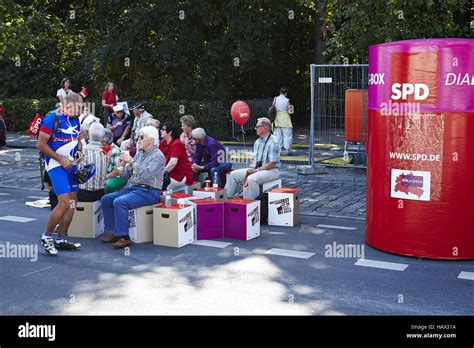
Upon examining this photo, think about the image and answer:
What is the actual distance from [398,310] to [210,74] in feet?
65.5

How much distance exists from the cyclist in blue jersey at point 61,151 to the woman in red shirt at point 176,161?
7.69 ft

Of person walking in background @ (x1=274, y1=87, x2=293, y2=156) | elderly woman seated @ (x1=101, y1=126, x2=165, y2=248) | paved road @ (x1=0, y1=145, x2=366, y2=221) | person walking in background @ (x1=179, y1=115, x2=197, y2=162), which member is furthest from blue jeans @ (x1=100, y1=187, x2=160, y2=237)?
person walking in background @ (x1=274, y1=87, x2=293, y2=156)

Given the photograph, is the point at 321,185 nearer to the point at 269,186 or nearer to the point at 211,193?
the point at 269,186

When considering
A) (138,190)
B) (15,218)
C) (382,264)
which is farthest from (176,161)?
(382,264)

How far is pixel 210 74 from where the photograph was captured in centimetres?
2580

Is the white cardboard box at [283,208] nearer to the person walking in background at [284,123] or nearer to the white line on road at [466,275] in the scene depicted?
the white line on road at [466,275]

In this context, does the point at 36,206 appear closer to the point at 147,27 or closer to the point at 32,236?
the point at 32,236

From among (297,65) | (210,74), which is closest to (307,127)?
(297,65)

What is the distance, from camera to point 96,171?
1016cm

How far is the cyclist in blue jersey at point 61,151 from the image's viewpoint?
872 cm

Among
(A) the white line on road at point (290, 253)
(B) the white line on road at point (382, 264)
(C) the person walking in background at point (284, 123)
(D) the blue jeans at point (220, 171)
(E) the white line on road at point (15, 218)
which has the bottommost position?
(B) the white line on road at point (382, 264)

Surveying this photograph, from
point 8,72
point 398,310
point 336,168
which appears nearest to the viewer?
point 398,310

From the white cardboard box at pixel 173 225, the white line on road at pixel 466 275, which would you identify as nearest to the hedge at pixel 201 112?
the white cardboard box at pixel 173 225

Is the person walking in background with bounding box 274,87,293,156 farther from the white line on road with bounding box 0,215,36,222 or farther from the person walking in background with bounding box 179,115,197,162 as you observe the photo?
the white line on road with bounding box 0,215,36,222
